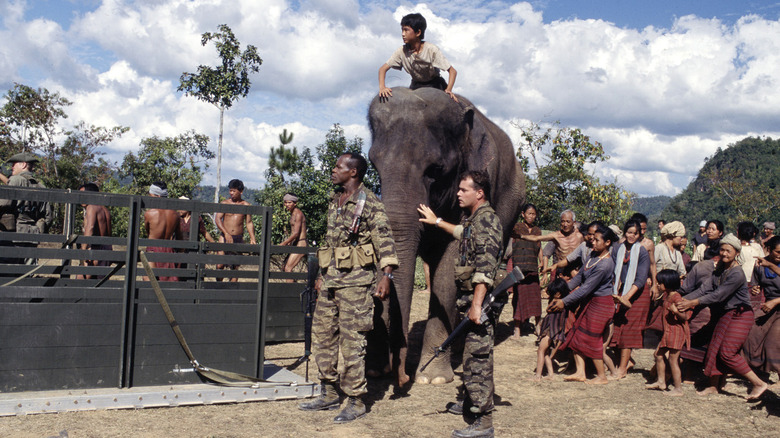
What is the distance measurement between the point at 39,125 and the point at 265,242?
2237cm

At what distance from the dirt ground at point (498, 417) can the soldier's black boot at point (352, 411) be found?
0.22 feet

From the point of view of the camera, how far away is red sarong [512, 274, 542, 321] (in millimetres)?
10172

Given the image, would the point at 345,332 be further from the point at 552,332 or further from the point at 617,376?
the point at 617,376

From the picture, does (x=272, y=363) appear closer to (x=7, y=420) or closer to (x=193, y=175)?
(x=7, y=420)

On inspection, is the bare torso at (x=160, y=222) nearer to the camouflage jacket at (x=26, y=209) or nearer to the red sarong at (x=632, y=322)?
the camouflage jacket at (x=26, y=209)

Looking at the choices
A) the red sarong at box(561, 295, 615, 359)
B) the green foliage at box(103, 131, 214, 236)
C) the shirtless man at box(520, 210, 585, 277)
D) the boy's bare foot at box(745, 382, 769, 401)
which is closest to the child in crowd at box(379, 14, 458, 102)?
the red sarong at box(561, 295, 615, 359)

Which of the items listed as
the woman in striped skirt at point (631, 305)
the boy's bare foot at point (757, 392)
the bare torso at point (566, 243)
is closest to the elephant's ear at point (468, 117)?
the woman in striped skirt at point (631, 305)

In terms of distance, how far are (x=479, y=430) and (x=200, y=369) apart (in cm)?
244

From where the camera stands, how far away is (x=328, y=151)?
16.8 meters

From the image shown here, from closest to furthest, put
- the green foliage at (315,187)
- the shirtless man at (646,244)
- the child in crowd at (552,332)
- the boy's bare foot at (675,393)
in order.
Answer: the boy's bare foot at (675,393) → the child in crowd at (552,332) → the shirtless man at (646,244) → the green foliage at (315,187)

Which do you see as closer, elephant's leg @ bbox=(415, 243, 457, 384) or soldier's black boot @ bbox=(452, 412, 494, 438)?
soldier's black boot @ bbox=(452, 412, 494, 438)

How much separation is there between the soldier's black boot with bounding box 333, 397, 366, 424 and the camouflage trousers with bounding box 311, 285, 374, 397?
0.08 meters

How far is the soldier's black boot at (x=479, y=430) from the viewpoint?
5090 millimetres

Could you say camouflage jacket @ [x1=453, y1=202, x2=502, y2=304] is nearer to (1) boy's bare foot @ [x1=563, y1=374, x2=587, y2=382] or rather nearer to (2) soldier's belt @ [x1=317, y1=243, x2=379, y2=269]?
(2) soldier's belt @ [x1=317, y1=243, x2=379, y2=269]
